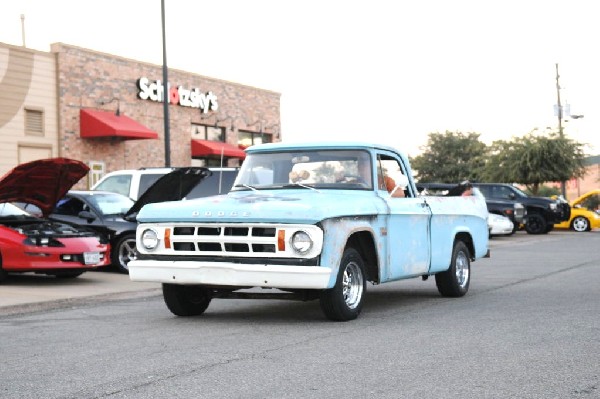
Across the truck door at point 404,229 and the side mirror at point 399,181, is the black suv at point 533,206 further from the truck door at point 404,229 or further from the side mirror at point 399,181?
the side mirror at point 399,181

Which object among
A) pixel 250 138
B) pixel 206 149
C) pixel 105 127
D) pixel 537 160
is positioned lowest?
pixel 537 160

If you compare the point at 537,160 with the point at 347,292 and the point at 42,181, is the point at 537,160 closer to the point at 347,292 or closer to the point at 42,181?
the point at 42,181

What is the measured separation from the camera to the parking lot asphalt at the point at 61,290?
11.4 metres

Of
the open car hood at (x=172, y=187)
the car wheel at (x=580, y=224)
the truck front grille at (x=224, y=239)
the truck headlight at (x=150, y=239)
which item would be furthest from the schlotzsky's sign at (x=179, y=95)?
the truck front grille at (x=224, y=239)

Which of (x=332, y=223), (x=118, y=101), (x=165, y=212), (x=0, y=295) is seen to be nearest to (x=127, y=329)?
(x=165, y=212)

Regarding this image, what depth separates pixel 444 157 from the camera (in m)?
80.6

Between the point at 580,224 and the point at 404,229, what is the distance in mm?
26892

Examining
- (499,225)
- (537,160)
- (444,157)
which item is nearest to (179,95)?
(499,225)

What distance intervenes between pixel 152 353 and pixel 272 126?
35983 millimetres

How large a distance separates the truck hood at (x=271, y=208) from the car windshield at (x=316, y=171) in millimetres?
189

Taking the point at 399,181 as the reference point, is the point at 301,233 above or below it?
below

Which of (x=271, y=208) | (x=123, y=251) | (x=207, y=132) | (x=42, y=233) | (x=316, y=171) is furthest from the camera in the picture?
(x=207, y=132)

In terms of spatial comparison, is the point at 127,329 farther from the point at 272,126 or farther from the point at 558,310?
the point at 272,126

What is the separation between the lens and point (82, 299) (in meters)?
12.1
